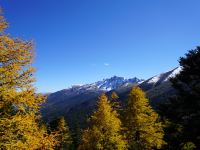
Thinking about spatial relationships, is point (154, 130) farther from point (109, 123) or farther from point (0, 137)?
point (0, 137)

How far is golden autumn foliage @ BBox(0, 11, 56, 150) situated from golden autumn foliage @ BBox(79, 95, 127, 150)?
23.1 m

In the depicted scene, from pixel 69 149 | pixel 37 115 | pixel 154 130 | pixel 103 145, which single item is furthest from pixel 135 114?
pixel 69 149

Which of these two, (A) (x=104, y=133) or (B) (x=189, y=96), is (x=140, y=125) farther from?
(B) (x=189, y=96)

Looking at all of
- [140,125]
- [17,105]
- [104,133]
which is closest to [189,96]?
[17,105]

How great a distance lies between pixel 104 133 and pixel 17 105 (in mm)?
24850

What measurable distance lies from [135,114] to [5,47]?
26.4m

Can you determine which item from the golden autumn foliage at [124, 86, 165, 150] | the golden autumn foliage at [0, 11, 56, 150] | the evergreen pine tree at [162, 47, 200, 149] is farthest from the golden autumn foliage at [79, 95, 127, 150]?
the golden autumn foliage at [0, 11, 56, 150]

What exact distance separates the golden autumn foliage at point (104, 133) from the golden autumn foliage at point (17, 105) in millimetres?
23130

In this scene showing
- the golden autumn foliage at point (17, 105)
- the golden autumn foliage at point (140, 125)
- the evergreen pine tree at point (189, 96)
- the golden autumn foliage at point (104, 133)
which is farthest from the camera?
the golden autumn foliage at point (140, 125)

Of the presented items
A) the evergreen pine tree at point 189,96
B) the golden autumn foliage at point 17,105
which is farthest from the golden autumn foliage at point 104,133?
the golden autumn foliage at point 17,105

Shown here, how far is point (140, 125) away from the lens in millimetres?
39594

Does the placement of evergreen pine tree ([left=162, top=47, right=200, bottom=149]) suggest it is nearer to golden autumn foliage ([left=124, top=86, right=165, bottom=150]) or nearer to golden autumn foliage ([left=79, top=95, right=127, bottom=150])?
golden autumn foliage ([left=79, top=95, right=127, bottom=150])

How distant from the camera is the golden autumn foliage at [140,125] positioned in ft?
130

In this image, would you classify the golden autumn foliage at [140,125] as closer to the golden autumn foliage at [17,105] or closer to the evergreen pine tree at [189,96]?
the evergreen pine tree at [189,96]
